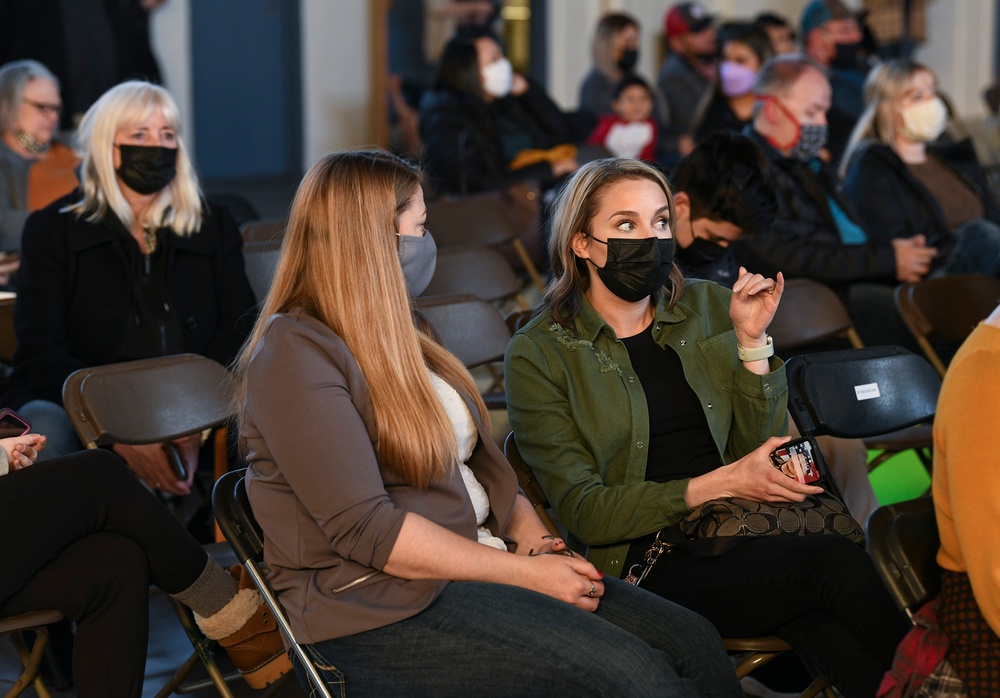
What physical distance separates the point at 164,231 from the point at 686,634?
2.34 m

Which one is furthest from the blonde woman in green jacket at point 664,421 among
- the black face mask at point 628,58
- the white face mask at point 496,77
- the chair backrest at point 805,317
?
the black face mask at point 628,58

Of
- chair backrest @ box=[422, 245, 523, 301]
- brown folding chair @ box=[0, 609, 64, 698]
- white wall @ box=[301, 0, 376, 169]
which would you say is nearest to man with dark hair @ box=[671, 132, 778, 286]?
chair backrest @ box=[422, 245, 523, 301]

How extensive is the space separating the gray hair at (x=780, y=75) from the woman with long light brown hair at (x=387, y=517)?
3038 mm

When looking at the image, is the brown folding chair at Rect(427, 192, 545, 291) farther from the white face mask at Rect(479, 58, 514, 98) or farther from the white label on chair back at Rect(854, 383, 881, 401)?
the white label on chair back at Rect(854, 383, 881, 401)

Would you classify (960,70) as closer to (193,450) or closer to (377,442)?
(193,450)

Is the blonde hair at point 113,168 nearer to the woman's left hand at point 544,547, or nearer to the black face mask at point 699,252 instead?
the black face mask at point 699,252

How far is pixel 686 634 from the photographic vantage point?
7.60ft

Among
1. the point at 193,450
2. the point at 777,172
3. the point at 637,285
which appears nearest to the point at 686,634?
the point at 637,285

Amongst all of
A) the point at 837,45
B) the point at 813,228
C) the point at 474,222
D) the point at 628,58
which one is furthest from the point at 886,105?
the point at 837,45

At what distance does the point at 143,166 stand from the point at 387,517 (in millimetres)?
2118

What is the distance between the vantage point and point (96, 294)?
12.6 feet

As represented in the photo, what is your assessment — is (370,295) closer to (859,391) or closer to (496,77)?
(859,391)

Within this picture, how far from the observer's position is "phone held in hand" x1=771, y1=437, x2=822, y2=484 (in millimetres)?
2578

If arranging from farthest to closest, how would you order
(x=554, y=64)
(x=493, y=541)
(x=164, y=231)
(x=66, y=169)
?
(x=554, y=64), (x=66, y=169), (x=164, y=231), (x=493, y=541)
